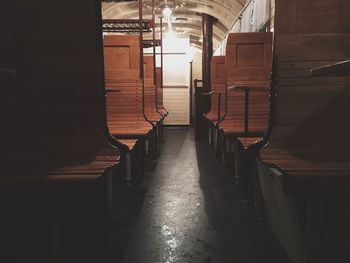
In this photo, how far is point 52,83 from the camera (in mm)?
2195

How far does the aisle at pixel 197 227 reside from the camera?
7.22 feet

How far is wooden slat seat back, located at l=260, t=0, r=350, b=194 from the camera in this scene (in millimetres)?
2176

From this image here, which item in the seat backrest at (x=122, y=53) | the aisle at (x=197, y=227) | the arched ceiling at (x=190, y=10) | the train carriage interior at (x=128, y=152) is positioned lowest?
the aisle at (x=197, y=227)

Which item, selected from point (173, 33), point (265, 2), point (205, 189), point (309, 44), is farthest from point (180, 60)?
point (309, 44)

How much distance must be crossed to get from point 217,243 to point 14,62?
5.53 feet

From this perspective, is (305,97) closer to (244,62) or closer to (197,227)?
(197,227)

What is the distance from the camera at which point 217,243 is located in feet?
7.82

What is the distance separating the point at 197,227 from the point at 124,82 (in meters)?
2.03

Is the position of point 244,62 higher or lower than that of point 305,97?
higher

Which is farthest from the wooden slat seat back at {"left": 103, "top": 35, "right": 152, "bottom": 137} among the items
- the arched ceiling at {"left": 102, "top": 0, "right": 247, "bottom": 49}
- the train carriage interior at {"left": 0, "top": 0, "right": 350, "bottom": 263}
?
the arched ceiling at {"left": 102, "top": 0, "right": 247, "bottom": 49}

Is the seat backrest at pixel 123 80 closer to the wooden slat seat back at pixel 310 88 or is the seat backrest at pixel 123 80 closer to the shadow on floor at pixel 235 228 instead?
the shadow on floor at pixel 235 228

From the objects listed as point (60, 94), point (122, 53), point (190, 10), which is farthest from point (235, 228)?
point (190, 10)

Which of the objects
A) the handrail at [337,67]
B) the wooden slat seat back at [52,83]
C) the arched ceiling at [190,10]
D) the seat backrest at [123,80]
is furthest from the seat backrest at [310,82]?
the arched ceiling at [190,10]

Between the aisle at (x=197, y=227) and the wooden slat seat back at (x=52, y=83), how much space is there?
0.74m
